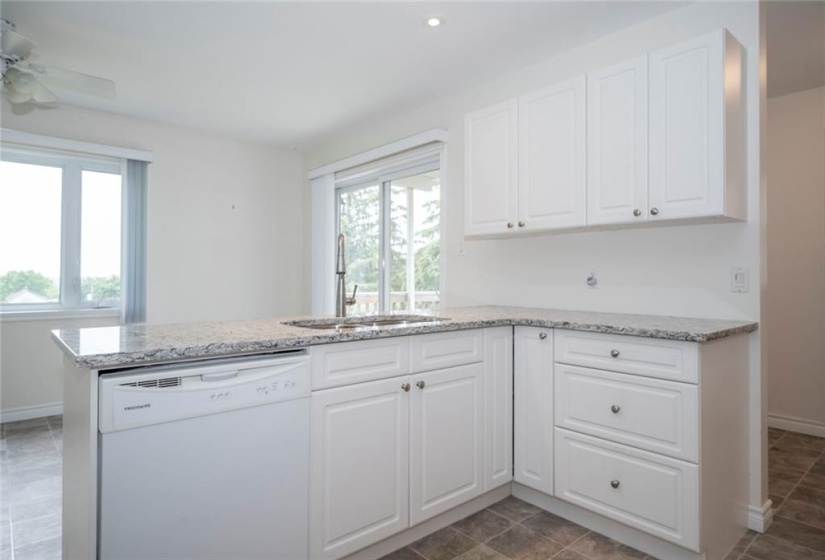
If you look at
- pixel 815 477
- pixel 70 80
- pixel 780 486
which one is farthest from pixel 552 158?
pixel 70 80

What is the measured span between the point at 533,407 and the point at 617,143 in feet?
4.33

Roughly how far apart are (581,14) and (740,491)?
2.39 meters

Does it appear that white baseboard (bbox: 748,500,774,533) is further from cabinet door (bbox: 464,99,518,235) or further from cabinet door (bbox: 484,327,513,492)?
cabinet door (bbox: 464,99,518,235)

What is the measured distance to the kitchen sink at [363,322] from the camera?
7.07 ft

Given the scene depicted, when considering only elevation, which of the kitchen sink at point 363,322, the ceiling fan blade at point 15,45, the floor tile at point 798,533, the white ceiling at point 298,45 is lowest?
the floor tile at point 798,533

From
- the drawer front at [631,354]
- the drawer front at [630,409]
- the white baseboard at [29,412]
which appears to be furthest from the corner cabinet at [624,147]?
the white baseboard at [29,412]

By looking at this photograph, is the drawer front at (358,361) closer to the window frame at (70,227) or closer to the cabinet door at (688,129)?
the cabinet door at (688,129)

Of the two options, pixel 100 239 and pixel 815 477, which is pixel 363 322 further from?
pixel 100 239

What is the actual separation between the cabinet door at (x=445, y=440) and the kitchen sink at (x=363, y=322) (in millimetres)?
291

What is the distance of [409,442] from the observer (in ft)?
6.24

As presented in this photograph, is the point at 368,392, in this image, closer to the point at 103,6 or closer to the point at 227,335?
the point at 227,335

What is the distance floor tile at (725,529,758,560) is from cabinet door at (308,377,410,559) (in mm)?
1324

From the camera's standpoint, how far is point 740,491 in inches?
80.3

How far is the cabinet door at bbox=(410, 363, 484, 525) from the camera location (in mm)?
1930
